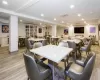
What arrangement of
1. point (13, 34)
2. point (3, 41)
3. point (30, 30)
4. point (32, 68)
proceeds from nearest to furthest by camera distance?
point (32, 68) < point (13, 34) < point (3, 41) < point (30, 30)

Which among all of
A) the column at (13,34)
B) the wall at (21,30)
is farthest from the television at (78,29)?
the column at (13,34)

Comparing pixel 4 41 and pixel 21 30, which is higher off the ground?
pixel 21 30

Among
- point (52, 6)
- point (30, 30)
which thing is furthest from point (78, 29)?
point (52, 6)

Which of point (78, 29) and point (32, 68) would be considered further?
point (78, 29)

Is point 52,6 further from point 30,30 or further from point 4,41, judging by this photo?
point 30,30

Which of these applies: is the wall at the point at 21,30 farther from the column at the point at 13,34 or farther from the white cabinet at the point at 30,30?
the column at the point at 13,34

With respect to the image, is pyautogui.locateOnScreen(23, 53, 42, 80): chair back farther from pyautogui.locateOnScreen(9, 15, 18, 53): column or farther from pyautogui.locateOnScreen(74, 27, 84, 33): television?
pyautogui.locateOnScreen(74, 27, 84, 33): television

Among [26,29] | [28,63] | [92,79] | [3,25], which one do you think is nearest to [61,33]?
[26,29]

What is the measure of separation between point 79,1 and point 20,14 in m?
3.90

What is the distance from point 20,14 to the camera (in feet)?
17.5

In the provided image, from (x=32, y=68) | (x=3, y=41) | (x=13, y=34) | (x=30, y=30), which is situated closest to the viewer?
(x=32, y=68)

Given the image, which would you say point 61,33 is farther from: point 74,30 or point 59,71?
point 59,71

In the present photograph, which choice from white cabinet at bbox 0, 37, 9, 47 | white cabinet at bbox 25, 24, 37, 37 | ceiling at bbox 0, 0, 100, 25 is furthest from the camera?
white cabinet at bbox 25, 24, 37, 37

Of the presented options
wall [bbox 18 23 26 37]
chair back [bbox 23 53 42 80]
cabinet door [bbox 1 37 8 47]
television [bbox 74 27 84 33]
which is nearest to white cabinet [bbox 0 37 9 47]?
cabinet door [bbox 1 37 8 47]
